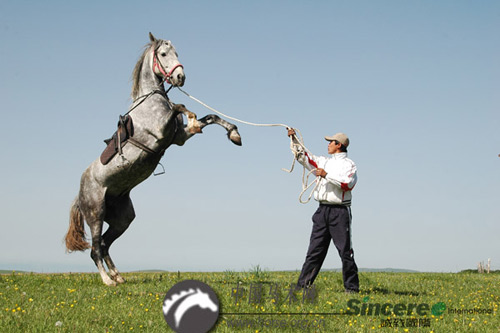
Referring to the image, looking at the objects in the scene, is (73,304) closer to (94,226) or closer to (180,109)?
(94,226)

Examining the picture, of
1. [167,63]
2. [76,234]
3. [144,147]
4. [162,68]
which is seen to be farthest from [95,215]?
[167,63]

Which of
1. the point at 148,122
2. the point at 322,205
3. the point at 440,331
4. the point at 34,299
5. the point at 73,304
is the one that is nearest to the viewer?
the point at 440,331

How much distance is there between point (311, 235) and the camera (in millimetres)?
8961

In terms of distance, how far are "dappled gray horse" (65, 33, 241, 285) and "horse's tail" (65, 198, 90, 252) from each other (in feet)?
0.06

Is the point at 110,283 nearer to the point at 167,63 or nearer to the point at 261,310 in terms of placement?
the point at 261,310

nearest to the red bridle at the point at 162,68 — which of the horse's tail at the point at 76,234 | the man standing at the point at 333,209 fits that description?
the man standing at the point at 333,209

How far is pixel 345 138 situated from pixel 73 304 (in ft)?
16.5

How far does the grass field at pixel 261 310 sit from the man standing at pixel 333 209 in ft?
1.51

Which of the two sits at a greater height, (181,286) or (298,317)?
(181,286)

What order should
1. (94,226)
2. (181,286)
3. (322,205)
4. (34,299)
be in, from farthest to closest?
1. (94,226)
2. (322,205)
3. (34,299)
4. (181,286)

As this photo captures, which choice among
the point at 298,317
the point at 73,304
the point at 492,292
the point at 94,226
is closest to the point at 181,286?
the point at 298,317

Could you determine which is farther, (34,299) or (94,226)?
(94,226)

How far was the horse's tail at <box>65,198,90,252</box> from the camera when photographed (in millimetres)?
10695

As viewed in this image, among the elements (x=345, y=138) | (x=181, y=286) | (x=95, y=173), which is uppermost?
(x=345, y=138)
